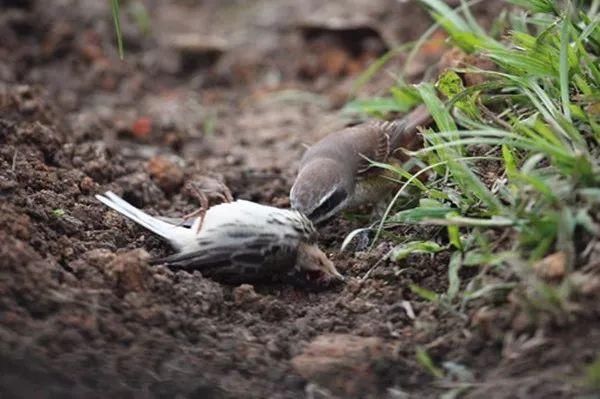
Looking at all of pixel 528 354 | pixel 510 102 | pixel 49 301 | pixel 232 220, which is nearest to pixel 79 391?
pixel 49 301

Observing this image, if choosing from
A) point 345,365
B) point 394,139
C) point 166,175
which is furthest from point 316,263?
point 166,175

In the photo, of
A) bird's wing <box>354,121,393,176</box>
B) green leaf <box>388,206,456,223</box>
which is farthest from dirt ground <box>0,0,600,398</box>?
bird's wing <box>354,121,393,176</box>

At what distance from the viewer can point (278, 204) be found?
214 inches

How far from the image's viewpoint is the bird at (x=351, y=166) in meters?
4.98

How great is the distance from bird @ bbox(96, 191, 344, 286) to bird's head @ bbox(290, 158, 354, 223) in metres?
0.30

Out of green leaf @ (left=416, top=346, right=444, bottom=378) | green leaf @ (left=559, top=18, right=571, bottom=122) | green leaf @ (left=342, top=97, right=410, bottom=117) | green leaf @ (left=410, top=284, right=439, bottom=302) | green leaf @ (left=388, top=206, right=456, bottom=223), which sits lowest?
green leaf @ (left=416, top=346, right=444, bottom=378)

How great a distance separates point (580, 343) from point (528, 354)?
0.19m

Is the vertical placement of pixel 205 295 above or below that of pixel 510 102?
below

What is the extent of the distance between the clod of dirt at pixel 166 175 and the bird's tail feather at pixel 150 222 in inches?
26.7

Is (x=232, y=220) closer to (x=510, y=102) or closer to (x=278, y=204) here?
(x=278, y=204)

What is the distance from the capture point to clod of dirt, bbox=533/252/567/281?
3.54 metres

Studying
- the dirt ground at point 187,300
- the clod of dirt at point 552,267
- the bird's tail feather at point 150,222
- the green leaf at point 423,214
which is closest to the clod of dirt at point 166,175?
the dirt ground at point 187,300

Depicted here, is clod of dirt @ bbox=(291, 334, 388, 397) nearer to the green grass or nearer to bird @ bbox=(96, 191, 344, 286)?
the green grass

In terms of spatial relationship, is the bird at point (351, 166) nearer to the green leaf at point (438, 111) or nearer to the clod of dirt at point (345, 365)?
the green leaf at point (438, 111)
